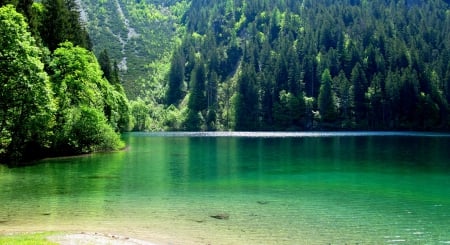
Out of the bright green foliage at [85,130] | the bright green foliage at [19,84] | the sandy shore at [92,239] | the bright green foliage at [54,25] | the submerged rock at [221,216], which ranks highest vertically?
the bright green foliage at [54,25]

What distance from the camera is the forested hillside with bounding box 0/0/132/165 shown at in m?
47.6

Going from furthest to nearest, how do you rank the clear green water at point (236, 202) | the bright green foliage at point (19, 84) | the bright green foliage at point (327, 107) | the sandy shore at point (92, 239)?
the bright green foliage at point (327, 107), the bright green foliage at point (19, 84), the clear green water at point (236, 202), the sandy shore at point (92, 239)

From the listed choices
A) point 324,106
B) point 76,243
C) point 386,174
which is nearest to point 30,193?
point 76,243

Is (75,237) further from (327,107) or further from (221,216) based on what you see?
(327,107)

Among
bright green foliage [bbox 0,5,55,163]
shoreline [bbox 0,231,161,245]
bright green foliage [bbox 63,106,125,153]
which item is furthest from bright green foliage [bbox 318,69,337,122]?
shoreline [bbox 0,231,161,245]

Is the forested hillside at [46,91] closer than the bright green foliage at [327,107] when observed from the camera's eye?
Yes

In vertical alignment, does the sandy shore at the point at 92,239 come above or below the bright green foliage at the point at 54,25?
below

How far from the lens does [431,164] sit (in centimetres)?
5725

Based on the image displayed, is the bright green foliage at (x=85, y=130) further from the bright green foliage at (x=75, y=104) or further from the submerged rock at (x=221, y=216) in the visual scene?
the submerged rock at (x=221, y=216)

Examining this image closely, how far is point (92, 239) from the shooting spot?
20219mm

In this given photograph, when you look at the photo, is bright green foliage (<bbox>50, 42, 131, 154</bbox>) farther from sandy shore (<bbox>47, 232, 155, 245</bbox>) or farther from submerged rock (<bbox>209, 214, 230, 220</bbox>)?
sandy shore (<bbox>47, 232, 155, 245</bbox>)

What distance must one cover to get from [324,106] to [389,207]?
6712 inches

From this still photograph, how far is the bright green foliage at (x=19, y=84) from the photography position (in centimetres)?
4700

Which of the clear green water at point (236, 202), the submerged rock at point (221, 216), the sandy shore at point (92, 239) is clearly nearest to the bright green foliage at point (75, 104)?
the clear green water at point (236, 202)
